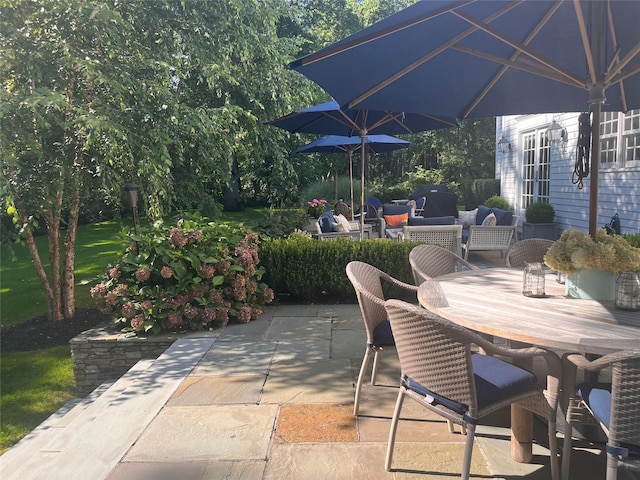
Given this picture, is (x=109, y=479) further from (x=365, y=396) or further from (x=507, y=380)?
(x=507, y=380)

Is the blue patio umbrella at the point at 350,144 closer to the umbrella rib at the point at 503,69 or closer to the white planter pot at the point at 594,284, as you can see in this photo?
the umbrella rib at the point at 503,69

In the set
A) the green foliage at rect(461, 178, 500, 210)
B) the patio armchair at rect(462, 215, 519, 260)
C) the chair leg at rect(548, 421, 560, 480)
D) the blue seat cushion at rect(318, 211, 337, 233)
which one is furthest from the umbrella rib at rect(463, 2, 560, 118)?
the green foliage at rect(461, 178, 500, 210)

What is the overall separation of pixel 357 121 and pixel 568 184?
5.33 meters

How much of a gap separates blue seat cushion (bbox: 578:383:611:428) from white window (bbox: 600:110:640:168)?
22.2 ft

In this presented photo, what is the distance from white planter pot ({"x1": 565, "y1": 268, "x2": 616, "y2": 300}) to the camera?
2572 mm

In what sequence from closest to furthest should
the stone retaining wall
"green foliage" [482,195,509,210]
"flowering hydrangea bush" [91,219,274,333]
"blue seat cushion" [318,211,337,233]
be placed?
1. the stone retaining wall
2. "flowering hydrangea bush" [91,219,274,333]
3. "blue seat cushion" [318,211,337,233]
4. "green foliage" [482,195,509,210]

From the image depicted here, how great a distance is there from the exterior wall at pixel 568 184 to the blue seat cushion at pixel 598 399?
6123 mm

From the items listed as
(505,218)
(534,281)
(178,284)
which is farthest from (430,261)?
(505,218)

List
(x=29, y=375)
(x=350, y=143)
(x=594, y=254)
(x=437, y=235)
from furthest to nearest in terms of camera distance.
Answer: (x=350, y=143)
(x=437, y=235)
(x=29, y=375)
(x=594, y=254)

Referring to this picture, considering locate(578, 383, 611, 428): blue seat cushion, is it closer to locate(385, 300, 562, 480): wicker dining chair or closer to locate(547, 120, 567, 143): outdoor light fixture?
locate(385, 300, 562, 480): wicker dining chair

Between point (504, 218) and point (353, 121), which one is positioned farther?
point (504, 218)

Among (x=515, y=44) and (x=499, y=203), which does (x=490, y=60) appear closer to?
(x=515, y=44)

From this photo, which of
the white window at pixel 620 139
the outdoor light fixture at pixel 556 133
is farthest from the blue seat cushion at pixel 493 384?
the outdoor light fixture at pixel 556 133

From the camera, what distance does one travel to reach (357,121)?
6.74m
